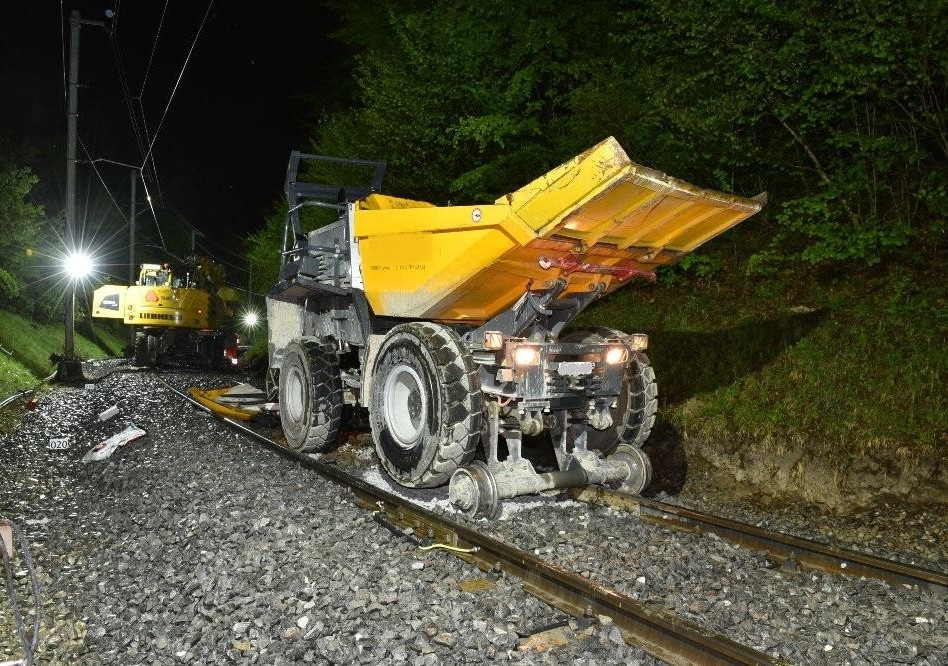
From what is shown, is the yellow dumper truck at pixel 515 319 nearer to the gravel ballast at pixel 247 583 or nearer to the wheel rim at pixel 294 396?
the gravel ballast at pixel 247 583

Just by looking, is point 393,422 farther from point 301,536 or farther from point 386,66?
point 386,66

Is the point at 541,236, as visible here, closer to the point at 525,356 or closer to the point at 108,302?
the point at 525,356

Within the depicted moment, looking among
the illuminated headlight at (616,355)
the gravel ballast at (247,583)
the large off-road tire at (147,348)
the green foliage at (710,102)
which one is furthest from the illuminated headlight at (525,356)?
the large off-road tire at (147,348)

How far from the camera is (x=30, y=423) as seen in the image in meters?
10.4

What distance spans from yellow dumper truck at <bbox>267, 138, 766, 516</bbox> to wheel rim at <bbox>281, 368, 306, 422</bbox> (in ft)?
5.06

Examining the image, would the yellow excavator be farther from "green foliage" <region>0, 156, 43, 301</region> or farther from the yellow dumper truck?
the yellow dumper truck

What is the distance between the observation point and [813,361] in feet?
25.1

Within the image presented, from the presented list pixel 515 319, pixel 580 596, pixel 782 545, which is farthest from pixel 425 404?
pixel 782 545

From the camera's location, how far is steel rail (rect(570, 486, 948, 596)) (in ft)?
13.1

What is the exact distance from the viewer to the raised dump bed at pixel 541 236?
13.7 feet

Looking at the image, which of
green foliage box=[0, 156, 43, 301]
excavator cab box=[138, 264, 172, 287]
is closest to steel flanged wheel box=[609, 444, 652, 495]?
excavator cab box=[138, 264, 172, 287]

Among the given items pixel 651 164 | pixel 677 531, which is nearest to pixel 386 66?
pixel 651 164

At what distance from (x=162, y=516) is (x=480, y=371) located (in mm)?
2835

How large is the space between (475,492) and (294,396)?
3701mm
